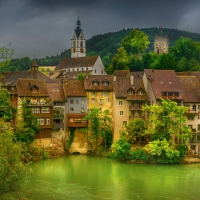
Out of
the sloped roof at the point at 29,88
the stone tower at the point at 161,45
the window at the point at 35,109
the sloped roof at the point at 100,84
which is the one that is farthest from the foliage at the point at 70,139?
the stone tower at the point at 161,45

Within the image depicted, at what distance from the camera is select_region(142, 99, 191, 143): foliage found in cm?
5275

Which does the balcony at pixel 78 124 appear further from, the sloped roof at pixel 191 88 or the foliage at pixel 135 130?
the sloped roof at pixel 191 88

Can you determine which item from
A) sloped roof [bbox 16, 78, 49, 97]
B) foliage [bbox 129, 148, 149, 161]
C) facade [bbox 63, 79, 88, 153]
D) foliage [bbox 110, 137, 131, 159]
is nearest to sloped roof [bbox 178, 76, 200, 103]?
foliage [bbox 129, 148, 149, 161]

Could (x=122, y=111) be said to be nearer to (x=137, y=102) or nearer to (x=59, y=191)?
(x=137, y=102)

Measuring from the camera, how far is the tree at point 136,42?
95.8 metres

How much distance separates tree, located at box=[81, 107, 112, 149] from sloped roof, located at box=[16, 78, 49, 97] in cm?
665

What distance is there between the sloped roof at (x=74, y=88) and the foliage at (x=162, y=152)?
13107 millimetres

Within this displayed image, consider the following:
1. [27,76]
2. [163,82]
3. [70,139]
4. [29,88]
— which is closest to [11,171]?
[70,139]

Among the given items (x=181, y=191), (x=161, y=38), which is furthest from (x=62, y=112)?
(x=161, y=38)

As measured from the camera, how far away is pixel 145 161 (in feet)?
171

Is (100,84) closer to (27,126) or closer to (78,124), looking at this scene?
(78,124)

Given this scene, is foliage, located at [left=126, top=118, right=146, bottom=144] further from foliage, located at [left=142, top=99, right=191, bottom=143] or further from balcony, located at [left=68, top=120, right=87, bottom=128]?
balcony, located at [left=68, top=120, right=87, bottom=128]

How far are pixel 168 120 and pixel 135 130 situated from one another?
4.11 meters

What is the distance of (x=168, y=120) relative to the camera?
52.9m
